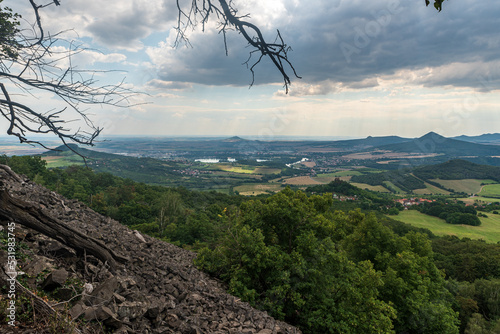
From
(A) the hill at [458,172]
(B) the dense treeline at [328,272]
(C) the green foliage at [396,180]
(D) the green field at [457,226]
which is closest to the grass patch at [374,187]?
(C) the green foliage at [396,180]

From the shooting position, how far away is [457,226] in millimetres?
67688

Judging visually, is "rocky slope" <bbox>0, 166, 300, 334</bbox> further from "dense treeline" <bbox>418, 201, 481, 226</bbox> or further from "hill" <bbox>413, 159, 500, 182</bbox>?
"hill" <bbox>413, 159, 500, 182</bbox>

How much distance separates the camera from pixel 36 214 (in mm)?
5410

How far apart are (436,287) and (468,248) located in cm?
2836

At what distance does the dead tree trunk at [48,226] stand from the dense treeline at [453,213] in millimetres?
89845

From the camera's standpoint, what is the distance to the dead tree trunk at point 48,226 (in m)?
4.96

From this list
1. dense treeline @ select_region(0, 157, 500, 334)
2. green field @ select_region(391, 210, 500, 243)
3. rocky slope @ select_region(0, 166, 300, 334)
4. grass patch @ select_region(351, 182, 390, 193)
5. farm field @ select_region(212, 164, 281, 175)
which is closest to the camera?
rocky slope @ select_region(0, 166, 300, 334)

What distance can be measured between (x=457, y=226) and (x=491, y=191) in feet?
231

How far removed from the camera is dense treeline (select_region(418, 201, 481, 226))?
69.8 metres

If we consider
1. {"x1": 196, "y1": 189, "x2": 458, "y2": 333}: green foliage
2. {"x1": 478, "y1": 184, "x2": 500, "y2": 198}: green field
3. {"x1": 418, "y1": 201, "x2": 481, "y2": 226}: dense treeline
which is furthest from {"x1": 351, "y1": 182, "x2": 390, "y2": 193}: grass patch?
{"x1": 196, "y1": 189, "x2": 458, "y2": 333}: green foliage

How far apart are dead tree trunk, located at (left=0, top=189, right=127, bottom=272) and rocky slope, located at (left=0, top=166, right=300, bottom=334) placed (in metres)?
0.02

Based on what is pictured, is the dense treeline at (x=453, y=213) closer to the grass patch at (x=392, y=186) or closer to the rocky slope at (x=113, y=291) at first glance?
the grass patch at (x=392, y=186)

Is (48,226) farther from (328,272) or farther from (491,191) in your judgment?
(491,191)

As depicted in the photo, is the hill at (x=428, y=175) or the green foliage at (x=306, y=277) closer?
the green foliage at (x=306, y=277)
